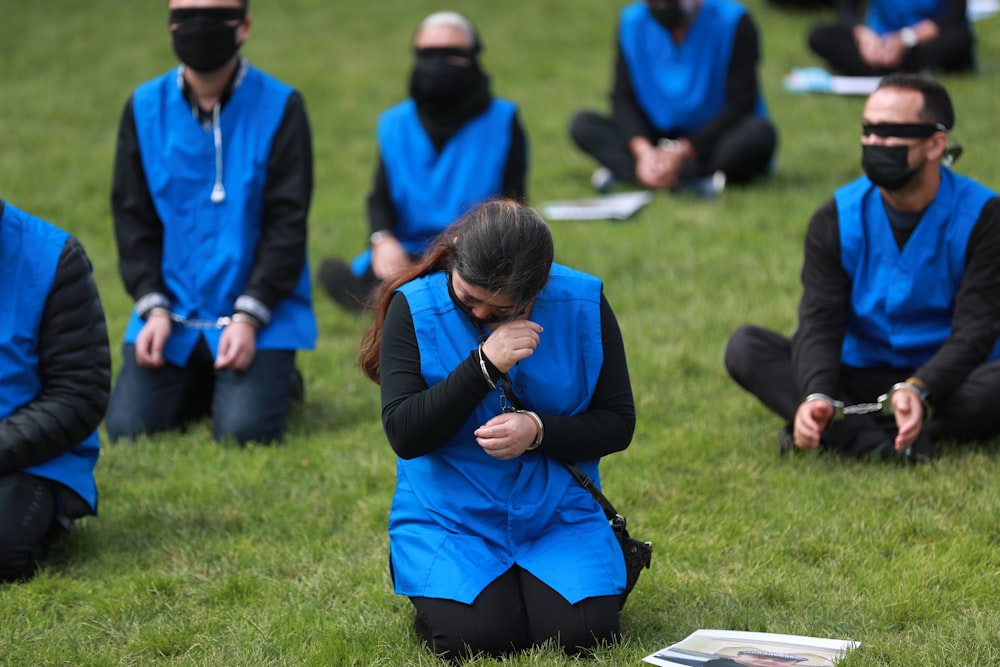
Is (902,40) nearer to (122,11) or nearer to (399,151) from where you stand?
(399,151)

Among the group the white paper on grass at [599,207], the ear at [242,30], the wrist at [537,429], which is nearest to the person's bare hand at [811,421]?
the wrist at [537,429]

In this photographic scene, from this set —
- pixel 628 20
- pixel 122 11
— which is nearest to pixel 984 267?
pixel 628 20

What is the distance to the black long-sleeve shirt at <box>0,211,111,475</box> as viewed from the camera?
4.59 meters

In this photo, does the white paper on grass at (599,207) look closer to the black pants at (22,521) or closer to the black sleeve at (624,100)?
the black sleeve at (624,100)

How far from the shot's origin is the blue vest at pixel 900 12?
11.3 metres

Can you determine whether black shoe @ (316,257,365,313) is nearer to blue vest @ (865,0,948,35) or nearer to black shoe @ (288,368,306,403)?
black shoe @ (288,368,306,403)

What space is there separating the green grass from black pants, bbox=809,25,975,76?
147 cm

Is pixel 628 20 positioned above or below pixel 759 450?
above

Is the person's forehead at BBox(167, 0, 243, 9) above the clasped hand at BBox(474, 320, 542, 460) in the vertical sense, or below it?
above

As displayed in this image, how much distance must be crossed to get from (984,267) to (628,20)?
15.8ft

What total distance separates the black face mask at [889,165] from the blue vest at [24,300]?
304cm

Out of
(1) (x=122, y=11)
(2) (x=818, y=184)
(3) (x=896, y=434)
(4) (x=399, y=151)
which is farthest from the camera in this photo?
(1) (x=122, y=11)

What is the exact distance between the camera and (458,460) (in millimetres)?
4012

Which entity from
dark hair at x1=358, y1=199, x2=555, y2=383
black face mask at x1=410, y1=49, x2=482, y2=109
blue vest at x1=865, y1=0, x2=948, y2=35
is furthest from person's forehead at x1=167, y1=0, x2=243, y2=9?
blue vest at x1=865, y1=0, x2=948, y2=35
